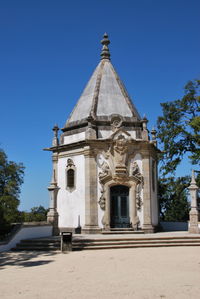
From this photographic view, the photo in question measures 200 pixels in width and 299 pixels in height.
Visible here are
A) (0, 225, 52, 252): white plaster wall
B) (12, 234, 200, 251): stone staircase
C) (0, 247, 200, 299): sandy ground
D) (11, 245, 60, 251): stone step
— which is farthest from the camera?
(0, 225, 52, 252): white plaster wall

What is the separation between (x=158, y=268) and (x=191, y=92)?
59.0 ft

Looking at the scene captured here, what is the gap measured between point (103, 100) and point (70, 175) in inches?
203

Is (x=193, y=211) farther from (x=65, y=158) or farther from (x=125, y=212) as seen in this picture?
(x=65, y=158)

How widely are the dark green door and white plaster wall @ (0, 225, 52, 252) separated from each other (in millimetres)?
3802

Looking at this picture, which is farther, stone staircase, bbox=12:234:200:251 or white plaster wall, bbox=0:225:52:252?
white plaster wall, bbox=0:225:52:252

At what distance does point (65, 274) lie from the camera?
10.0m

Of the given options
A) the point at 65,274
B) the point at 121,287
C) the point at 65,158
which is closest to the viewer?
the point at 121,287

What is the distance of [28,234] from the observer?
17391 mm

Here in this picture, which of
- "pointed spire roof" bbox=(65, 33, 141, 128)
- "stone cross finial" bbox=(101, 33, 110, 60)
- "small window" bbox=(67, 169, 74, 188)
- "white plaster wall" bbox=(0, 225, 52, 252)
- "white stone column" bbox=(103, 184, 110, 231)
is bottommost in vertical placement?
"white plaster wall" bbox=(0, 225, 52, 252)

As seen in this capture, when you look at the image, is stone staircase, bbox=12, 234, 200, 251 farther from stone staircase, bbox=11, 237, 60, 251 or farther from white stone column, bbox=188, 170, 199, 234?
white stone column, bbox=188, 170, 199, 234

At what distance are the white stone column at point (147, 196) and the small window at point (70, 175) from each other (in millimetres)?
4119

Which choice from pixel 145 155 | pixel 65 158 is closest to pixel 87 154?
pixel 65 158

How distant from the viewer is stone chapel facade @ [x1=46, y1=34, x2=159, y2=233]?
2023 cm

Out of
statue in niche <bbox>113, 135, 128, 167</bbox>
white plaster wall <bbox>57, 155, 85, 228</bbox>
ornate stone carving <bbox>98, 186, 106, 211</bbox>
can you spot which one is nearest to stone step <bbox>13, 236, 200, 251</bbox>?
ornate stone carving <bbox>98, 186, 106, 211</bbox>
